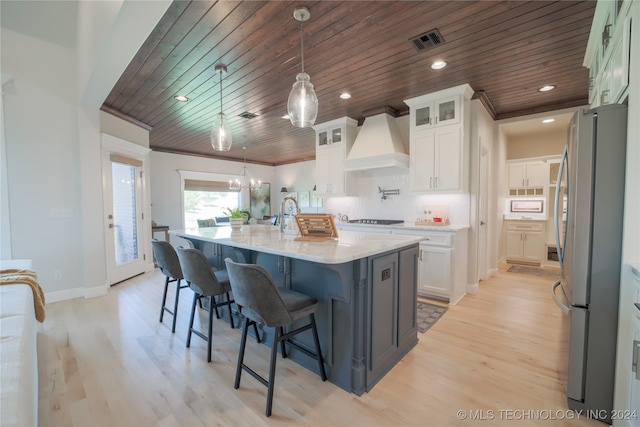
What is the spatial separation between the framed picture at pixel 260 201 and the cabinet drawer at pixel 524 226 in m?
6.67

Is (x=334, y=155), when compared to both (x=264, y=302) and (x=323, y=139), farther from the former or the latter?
(x=264, y=302)

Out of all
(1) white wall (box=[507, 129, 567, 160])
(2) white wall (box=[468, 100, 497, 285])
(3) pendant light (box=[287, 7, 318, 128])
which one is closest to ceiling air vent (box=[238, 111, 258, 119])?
(3) pendant light (box=[287, 7, 318, 128])

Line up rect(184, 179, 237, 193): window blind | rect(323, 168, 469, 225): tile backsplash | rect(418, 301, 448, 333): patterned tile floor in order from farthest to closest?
1. rect(184, 179, 237, 193): window blind
2. rect(323, 168, 469, 225): tile backsplash
3. rect(418, 301, 448, 333): patterned tile floor

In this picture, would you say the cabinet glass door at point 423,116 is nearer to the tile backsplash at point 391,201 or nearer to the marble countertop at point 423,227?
the tile backsplash at point 391,201

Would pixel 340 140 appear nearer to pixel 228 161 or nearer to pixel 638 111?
pixel 638 111

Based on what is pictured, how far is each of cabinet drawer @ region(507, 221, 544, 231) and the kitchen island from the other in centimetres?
466

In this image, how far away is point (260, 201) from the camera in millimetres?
8875

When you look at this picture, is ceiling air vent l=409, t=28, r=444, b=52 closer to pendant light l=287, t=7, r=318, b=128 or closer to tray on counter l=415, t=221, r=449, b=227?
pendant light l=287, t=7, r=318, b=128

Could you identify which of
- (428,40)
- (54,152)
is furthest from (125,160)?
(428,40)

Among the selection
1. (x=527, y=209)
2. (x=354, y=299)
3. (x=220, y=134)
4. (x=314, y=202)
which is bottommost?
(x=354, y=299)

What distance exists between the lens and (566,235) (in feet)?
5.90

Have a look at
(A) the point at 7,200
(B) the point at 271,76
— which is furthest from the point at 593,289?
(A) the point at 7,200

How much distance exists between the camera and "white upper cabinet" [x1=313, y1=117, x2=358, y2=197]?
4.65 m

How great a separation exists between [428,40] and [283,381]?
3.00 m
